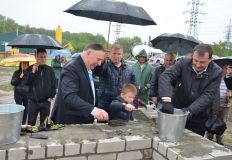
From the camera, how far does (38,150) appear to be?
2605 millimetres

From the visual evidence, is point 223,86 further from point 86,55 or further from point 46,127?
point 46,127

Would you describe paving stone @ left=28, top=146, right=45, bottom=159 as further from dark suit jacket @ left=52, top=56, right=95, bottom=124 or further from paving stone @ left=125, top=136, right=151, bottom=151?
paving stone @ left=125, top=136, right=151, bottom=151

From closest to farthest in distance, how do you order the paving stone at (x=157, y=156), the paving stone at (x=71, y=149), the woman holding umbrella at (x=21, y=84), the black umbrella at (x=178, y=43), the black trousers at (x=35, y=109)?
1. the paving stone at (x=71, y=149)
2. the paving stone at (x=157, y=156)
3. the black trousers at (x=35, y=109)
4. the woman holding umbrella at (x=21, y=84)
5. the black umbrella at (x=178, y=43)

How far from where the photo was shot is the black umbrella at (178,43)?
6855 millimetres

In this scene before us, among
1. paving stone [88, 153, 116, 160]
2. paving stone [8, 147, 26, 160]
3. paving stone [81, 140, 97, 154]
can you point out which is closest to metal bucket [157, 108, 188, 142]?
paving stone [88, 153, 116, 160]

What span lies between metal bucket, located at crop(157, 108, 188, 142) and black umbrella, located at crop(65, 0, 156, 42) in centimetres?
229

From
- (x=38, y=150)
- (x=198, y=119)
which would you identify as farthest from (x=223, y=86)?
(x=38, y=150)

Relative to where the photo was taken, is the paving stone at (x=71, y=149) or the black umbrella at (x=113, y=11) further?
the black umbrella at (x=113, y=11)

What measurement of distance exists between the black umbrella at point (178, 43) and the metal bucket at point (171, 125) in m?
3.99

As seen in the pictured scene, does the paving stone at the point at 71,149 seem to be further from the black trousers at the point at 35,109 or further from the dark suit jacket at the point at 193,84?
the black trousers at the point at 35,109

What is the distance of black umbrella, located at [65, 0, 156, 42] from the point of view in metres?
4.83

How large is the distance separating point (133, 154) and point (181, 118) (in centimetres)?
57

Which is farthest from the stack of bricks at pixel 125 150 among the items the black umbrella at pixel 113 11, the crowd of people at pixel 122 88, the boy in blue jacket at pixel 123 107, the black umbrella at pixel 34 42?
the black umbrella at pixel 34 42

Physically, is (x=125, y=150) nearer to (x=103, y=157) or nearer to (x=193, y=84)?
(x=103, y=157)
